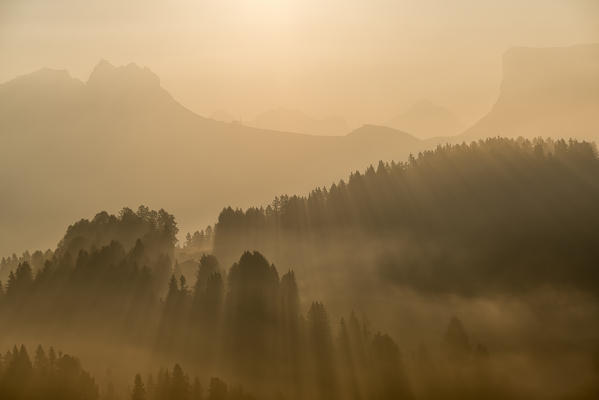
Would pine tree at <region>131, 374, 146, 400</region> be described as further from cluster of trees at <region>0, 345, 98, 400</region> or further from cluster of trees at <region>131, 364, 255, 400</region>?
cluster of trees at <region>0, 345, 98, 400</region>

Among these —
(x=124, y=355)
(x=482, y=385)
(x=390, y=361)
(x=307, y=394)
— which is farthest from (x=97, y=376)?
(x=482, y=385)

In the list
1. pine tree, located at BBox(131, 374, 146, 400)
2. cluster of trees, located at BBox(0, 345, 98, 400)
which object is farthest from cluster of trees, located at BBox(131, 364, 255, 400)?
cluster of trees, located at BBox(0, 345, 98, 400)

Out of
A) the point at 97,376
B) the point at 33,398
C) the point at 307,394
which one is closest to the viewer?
the point at 33,398

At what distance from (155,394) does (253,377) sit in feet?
130

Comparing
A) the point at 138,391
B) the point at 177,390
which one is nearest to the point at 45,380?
the point at 138,391

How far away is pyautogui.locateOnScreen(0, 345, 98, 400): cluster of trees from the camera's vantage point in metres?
158

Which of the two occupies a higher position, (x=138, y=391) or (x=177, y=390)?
(x=138, y=391)

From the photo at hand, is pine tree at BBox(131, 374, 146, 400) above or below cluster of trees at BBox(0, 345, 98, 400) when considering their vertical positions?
below

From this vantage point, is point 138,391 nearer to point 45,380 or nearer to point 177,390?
point 177,390

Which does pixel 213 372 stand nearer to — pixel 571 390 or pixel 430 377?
pixel 430 377

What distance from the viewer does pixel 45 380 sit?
6289 inches

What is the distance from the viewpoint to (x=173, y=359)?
198000 millimetres

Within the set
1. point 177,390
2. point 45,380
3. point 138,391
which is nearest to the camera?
point 138,391

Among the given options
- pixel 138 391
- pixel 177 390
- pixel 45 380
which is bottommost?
pixel 177 390
